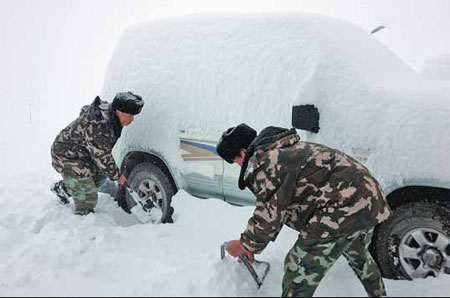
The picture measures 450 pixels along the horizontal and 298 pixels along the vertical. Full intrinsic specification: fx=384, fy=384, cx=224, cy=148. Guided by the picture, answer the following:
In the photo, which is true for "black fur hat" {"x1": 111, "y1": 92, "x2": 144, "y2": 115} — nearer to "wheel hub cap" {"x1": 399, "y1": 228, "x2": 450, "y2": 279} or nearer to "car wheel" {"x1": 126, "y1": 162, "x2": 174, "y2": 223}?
"car wheel" {"x1": 126, "y1": 162, "x2": 174, "y2": 223}

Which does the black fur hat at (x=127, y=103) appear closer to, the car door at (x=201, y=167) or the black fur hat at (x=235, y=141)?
the car door at (x=201, y=167)

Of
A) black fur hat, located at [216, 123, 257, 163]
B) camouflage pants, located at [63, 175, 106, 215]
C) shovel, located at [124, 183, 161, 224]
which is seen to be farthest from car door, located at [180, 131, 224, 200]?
black fur hat, located at [216, 123, 257, 163]

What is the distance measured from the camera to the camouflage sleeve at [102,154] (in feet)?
12.0

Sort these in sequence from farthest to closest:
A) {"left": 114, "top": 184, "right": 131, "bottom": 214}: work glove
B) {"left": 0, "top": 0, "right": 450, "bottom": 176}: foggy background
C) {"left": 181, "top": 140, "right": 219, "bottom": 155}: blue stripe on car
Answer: {"left": 0, "top": 0, "right": 450, "bottom": 176}: foggy background, {"left": 114, "top": 184, "right": 131, "bottom": 214}: work glove, {"left": 181, "top": 140, "right": 219, "bottom": 155}: blue stripe on car

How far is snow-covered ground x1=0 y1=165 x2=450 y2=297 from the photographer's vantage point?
2.34 m

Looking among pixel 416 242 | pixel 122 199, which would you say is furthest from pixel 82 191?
pixel 416 242

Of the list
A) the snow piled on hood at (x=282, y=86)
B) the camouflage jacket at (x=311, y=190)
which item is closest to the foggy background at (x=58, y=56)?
the snow piled on hood at (x=282, y=86)

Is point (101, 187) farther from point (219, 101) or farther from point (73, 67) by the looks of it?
point (73, 67)

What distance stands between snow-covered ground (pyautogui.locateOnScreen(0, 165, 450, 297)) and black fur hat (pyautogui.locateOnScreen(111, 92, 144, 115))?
0.96 m

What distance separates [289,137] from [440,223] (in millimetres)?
1220

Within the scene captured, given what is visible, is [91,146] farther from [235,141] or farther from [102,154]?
[235,141]

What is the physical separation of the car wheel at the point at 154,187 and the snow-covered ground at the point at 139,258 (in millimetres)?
165

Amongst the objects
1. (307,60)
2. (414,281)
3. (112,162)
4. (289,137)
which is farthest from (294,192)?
(112,162)

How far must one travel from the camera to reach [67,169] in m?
3.94
